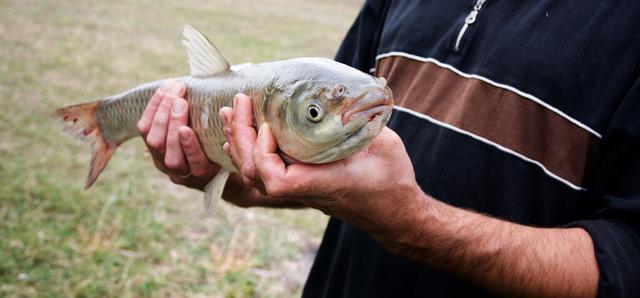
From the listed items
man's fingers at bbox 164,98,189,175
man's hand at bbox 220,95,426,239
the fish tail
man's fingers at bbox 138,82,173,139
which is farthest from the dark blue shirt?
the fish tail

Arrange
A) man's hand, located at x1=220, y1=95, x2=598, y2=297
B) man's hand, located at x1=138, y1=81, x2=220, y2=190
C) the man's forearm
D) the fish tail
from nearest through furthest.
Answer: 1. man's hand, located at x1=220, y1=95, x2=598, y2=297
2. the man's forearm
3. man's hand, located at x1=138, y1=81, x2=220, y2=190
4. the fish tail

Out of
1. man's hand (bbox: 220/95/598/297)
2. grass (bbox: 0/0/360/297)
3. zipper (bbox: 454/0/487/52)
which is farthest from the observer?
grass (bbox: 0/0/360/297)

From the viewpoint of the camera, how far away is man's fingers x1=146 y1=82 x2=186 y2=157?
6.56 ft

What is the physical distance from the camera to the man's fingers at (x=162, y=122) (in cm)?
200

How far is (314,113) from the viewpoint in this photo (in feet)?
4.39

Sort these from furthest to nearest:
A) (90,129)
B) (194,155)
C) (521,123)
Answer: (90,129), (194,155), (521,123)

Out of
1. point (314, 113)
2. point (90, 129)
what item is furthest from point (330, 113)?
point (90, 129)

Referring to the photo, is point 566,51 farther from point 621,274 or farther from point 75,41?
point 75,41

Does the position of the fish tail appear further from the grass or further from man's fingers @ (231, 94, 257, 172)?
the grass

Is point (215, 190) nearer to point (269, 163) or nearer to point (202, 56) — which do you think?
point (202, 56)

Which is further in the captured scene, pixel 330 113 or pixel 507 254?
pixel 507 254

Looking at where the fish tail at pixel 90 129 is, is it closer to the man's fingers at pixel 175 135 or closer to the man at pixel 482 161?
the man at pixel 482 161

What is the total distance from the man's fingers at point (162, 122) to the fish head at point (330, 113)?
0.70 meters

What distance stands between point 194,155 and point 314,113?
77 centimetres
